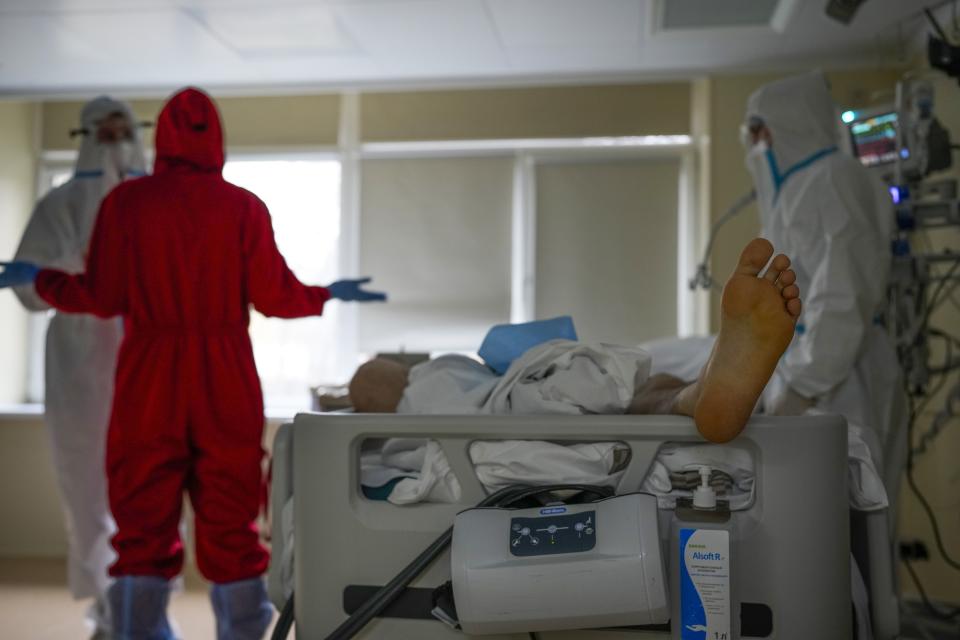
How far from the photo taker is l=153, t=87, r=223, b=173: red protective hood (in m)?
1.94

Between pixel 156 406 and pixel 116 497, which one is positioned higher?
pixel 156 406

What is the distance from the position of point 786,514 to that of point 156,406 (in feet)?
4.37

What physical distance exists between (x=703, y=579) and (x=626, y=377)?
33cm

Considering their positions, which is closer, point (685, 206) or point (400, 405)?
point (400, 405)

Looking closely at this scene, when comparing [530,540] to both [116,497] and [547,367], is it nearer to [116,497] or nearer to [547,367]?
[547,367]

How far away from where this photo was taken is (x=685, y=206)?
3686 millimetres

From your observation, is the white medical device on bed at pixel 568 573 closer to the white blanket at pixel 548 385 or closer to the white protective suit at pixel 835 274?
the white blanket at pixel 548 385

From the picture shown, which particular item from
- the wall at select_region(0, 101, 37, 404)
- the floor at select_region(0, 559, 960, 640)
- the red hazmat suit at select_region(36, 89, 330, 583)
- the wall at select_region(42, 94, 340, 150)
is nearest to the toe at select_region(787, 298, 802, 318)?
the red hazmat suit at select_region(36, 89, 330, 583)

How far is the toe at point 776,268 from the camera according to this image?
1062 mm

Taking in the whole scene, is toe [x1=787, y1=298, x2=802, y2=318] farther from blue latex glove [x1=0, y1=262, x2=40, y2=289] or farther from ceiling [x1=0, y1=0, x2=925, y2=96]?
ceiling [x1=0, y1=0, x2=925, y2=96]

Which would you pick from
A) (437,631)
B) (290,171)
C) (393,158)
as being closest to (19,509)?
(290,171)

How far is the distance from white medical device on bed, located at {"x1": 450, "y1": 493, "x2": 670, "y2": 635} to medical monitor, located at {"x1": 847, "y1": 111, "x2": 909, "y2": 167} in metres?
1.95

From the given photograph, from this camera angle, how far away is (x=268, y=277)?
1921 mm

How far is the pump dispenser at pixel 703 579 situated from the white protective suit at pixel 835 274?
1.24 m
